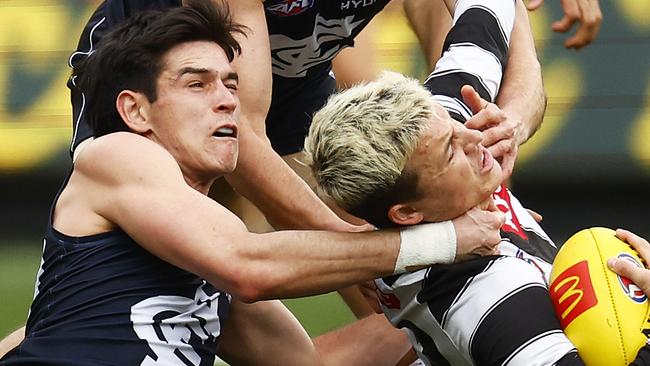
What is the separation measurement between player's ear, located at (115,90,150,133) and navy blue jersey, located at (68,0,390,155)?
56 centimetres

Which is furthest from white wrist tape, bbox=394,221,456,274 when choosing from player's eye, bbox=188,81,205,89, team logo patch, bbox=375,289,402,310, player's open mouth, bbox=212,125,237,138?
player's eye, bbox=188,81,205,89

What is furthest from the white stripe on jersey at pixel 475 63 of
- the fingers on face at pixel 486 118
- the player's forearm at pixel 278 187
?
the player's forearm at pixel 278 187

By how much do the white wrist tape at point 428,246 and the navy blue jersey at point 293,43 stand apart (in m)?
1.26

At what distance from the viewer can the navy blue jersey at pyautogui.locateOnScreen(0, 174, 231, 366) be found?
3.56 m

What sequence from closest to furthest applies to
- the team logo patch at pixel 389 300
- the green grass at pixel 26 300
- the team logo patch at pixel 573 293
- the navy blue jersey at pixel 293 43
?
the team logo patch at pixel 573 293
the team logo patch at pixel 389 300
the navy blue jersey at pixel 293 43
the green grass at pixel 26 300

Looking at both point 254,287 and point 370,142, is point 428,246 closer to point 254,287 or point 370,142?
point 370,142

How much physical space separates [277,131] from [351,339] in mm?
1080

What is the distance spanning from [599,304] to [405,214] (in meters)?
0.55

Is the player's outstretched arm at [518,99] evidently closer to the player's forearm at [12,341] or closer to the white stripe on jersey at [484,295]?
the white stripe on jersey at [484,295]

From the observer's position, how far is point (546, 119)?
25.2ft

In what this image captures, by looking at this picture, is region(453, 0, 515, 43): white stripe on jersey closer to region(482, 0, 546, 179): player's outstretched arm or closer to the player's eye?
region(482, 0, 546, 179): player's outstretched arm

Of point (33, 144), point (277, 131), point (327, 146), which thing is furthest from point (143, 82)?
point (33, 144)

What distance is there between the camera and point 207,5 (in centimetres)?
401

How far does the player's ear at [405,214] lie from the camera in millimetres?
3562
